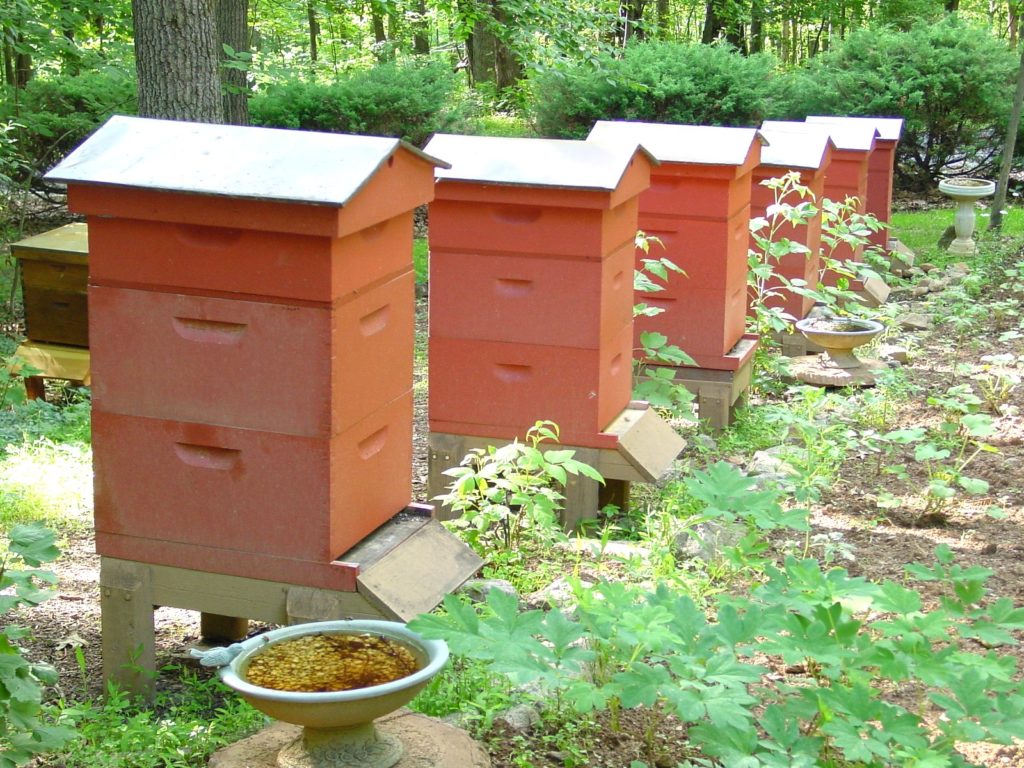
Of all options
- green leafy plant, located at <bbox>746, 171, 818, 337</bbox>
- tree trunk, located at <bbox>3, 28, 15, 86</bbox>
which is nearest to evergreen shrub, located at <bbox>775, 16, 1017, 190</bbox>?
green leafy plant, located at <bbox>746, 171, 818, 337</bbox>

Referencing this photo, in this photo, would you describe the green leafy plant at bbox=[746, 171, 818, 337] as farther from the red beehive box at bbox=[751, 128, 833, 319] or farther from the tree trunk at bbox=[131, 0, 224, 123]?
the tree trunk at bbox=[131, 0, 224, 123]

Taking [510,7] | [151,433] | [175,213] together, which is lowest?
[151,433]

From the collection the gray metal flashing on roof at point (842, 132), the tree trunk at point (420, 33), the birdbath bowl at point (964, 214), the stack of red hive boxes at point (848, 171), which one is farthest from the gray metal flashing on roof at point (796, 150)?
the tree trunk at point (420, 33)

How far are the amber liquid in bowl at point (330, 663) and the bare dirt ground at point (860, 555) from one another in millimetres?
336

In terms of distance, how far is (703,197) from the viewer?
543 centimetres

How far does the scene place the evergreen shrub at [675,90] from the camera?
12.9m

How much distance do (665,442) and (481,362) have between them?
851 millimetres

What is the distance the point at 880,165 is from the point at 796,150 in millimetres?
3159

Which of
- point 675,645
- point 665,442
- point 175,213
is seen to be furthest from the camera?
point 665,442

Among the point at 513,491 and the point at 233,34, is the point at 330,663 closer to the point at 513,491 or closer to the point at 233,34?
the point at 513,491

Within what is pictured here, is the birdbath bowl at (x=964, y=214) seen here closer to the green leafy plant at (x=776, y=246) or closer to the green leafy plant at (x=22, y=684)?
the green leafy plant at (x=776, y=246)

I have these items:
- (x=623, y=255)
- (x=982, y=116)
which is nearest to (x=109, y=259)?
(x=623, y=255)

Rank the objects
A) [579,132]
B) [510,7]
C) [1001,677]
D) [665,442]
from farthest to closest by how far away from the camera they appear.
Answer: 1. [579,132]
2. [510,7]
3. [665,442]
4. [1001,677]

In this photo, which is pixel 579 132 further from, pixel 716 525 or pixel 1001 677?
pixel 1001 677
